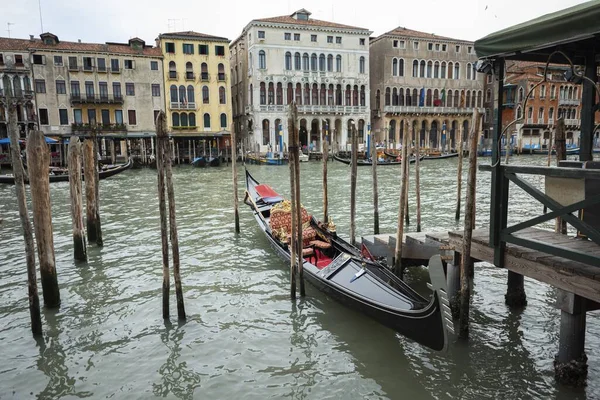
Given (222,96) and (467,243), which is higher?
(222,96)

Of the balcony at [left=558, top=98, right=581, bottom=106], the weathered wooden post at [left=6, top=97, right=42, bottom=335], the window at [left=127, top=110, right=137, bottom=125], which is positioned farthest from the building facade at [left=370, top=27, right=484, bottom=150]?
the weathered wooden post at [left=6, top=97, right=42, bottom=335]

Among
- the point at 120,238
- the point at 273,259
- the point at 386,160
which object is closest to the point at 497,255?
the point at 273,259

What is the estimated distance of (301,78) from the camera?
3225 centimetres

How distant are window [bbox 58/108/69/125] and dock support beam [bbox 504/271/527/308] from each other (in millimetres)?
27806

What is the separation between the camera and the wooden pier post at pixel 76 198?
608 centimetres

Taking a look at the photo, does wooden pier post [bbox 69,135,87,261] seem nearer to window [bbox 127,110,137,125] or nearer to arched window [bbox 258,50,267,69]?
window [bbox 127,110,137,125]

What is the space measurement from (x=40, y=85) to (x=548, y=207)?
29114 mm

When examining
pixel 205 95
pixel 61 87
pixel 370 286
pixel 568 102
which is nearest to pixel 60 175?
pixel 61 87

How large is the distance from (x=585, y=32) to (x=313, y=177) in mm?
16431

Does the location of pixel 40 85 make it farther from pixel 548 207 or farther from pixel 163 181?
pixel 548 207

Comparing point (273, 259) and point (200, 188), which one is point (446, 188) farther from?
point (273, 259)

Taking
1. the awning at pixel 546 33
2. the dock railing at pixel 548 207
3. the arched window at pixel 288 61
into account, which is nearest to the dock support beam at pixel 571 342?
the dock railing at pixel 548 207

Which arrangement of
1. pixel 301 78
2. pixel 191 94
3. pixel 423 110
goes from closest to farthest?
pixel 191 94, pixel 301 78, pixel 423 110

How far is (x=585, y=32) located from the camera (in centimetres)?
269
